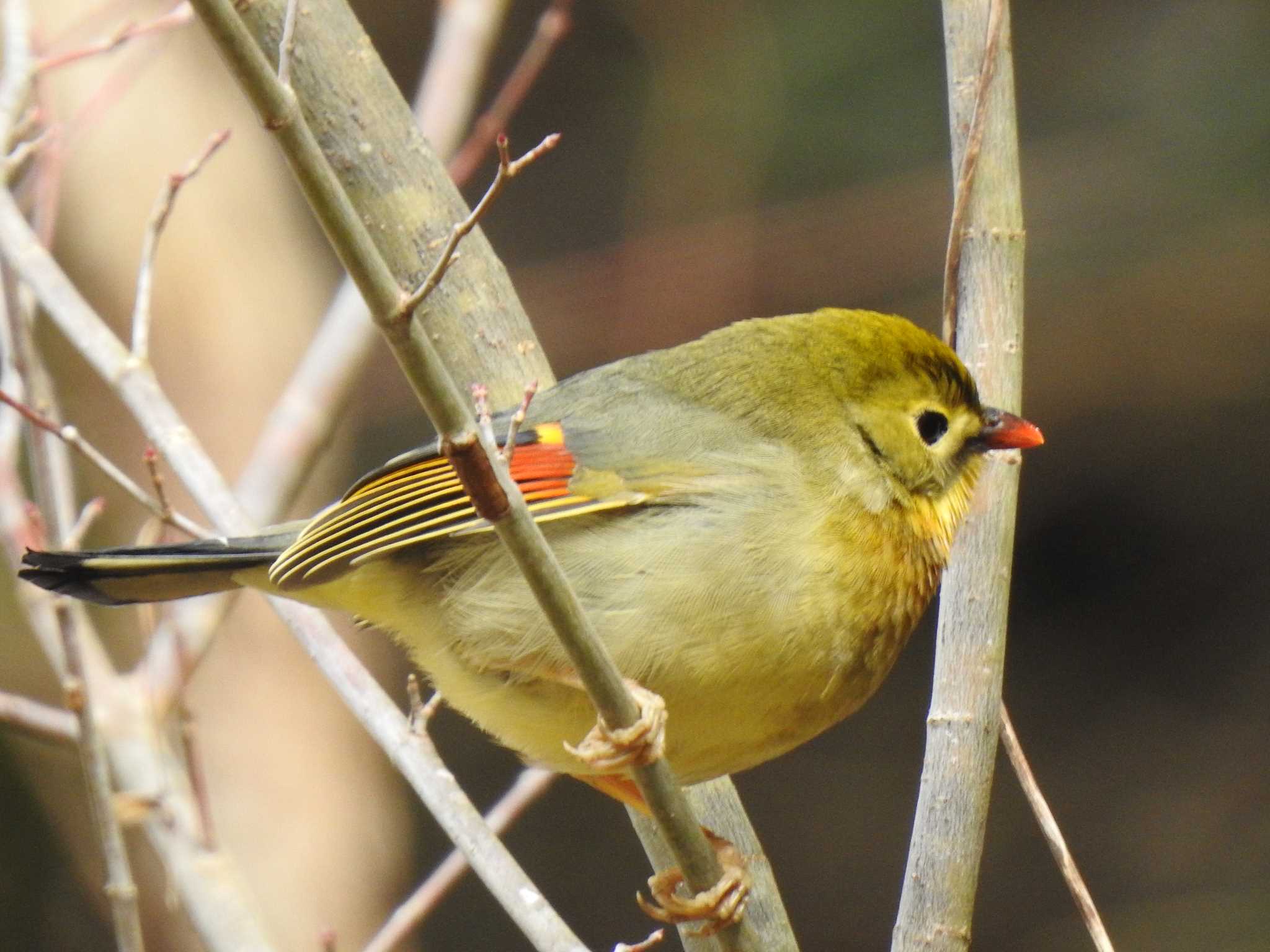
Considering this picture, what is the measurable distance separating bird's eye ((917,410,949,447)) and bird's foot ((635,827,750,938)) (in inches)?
35.1

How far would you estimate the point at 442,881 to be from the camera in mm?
3176

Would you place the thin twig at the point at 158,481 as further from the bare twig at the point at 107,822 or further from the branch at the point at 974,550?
the branch at the point at 974,550

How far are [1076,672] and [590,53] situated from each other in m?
4.17

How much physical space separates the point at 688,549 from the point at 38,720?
1.39 metres

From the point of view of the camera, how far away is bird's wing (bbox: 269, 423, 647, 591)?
2.70 m

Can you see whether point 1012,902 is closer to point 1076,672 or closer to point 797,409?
point 1076,672

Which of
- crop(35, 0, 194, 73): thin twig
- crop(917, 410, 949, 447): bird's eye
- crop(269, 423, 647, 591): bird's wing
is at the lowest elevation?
crop(917, 410, 949, 447): bird's eye

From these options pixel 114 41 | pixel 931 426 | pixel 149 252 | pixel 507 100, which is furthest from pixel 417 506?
pixel 507 100

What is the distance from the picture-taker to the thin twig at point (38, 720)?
3059 mm

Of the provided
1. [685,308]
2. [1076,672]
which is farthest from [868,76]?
[1076,672]

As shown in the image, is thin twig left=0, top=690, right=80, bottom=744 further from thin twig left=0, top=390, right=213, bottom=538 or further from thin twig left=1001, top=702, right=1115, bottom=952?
thin twig left=1001, top=702, right=1115, bottom=952

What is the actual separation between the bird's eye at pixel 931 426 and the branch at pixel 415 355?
49.0 inches

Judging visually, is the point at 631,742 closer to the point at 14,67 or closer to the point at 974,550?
the point at 974,550

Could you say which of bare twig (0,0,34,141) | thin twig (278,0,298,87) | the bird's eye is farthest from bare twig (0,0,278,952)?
the bird's eye
